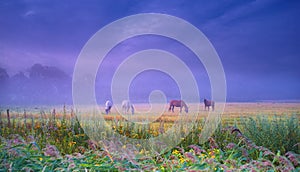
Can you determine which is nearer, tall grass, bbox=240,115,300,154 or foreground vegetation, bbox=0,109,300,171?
foreground vegetation, bbox=0,109,300,171

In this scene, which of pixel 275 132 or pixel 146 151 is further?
pixel 275 132

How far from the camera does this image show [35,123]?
8477 mm

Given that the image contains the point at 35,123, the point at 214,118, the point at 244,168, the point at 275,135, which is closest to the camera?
the point at 244,168

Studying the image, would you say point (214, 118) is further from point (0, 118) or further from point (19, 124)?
point (0, 118)

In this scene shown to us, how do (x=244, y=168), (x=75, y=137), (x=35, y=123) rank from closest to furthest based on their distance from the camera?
(x=244, y=168), (x=75, y=137), (x=35, y=123)

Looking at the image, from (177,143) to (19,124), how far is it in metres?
4.46

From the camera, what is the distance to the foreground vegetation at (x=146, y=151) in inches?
148

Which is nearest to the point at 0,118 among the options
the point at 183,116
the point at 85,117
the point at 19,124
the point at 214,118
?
the point at 19,124

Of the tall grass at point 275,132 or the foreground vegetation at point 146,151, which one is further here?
the tall grass at point 275,132

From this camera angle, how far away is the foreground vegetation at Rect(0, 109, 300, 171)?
377 centimetres

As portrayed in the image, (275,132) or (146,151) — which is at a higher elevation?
(275,132)

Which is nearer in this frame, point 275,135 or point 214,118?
point 275,135

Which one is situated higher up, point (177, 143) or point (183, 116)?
point (183, 116)

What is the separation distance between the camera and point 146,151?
6.00 metres
